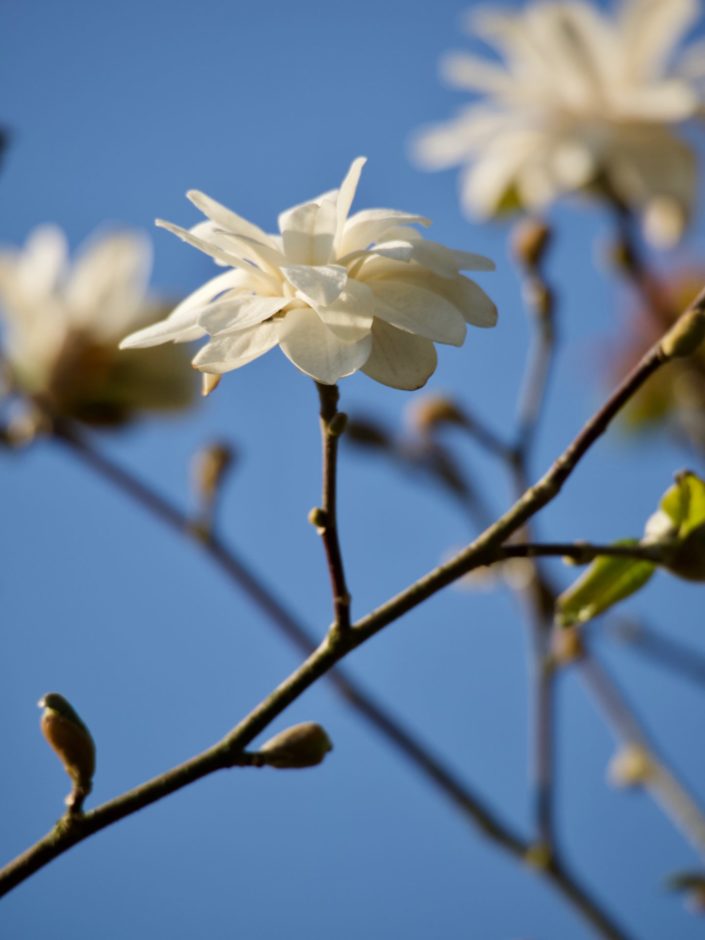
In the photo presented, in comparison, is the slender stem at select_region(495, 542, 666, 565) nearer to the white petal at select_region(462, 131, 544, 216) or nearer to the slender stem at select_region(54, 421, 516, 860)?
the slender stem at select_region(54, 421, 516, 860)

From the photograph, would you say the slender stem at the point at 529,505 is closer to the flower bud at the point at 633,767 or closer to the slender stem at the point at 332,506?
the slender stem at the point at 332,506

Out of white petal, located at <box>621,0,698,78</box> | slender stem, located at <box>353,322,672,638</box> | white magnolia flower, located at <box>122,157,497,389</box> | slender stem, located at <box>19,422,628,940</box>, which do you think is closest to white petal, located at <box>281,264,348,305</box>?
white magnolia flower, located at <box>122,157,497,389</box>

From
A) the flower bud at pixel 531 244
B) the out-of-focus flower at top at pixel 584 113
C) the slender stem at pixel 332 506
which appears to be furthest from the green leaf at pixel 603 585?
the out-of-focus flower at top at pixel 584 113

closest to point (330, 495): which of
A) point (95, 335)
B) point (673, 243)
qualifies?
point (95, 335)

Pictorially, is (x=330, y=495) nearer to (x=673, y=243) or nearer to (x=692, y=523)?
(x=692, y=523)

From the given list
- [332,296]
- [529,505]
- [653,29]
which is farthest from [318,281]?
[653,29]

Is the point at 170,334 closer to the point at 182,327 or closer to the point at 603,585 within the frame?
the point at 182,327
